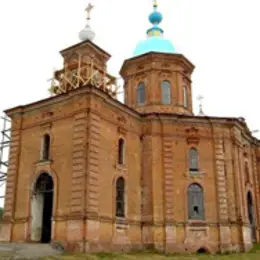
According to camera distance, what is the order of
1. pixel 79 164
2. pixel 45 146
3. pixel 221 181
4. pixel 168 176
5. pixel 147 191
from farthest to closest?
pixel 221 181
pixel 168 176
pixel 147 191
pixel 45 146
pixel 79 164

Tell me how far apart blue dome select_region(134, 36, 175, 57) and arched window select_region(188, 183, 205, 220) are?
384 inches

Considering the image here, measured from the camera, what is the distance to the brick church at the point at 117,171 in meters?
18.8

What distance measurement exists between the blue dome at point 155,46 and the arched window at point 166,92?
232 centimetres

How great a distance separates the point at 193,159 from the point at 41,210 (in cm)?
912

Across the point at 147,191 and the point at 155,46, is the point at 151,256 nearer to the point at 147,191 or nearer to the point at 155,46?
the point at 147,191

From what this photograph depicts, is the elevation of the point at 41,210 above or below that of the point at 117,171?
below

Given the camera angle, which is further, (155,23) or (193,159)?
(155,23)

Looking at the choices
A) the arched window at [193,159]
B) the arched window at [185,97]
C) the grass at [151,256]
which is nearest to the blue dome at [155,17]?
the arched window at [185,97]

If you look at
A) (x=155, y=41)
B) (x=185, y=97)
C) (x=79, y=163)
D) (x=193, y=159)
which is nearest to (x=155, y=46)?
(x=155, y=41)

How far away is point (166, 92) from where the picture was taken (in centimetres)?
2630

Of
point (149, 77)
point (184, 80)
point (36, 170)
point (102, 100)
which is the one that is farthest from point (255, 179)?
point (36, 170)

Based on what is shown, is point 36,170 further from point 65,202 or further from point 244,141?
point 244,141

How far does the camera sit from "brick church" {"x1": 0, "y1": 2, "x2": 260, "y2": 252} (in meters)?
18.8

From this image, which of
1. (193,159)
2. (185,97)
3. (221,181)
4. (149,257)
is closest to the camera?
(149,257)
